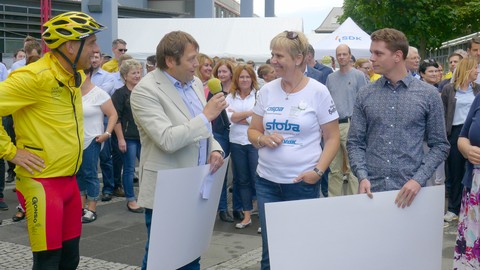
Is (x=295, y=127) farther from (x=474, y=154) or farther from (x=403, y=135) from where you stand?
(x=474, y=154)

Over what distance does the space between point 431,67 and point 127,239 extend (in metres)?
5.04

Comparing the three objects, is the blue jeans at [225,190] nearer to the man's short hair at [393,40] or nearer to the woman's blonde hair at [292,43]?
the woman's blonde hair at [292,43]

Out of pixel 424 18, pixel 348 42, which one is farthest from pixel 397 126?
pixel 424 18

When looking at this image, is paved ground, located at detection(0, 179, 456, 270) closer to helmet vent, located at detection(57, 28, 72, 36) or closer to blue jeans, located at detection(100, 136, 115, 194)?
blue jeans, located at detection(100, 136, 115, 194)

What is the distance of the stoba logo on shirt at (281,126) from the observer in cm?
438

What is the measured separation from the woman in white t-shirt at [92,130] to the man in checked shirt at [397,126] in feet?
13.7

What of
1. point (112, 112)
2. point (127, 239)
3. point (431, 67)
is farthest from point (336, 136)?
point (431, 67)

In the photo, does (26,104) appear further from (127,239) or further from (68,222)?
(127,239)

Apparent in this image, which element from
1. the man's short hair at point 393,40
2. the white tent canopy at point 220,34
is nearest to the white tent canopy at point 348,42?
the white tent canopy at point 220,34

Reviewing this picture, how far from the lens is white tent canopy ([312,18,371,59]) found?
18.8 meters

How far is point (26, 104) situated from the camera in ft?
12.8

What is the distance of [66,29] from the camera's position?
13.2 feet

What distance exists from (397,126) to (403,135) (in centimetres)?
7

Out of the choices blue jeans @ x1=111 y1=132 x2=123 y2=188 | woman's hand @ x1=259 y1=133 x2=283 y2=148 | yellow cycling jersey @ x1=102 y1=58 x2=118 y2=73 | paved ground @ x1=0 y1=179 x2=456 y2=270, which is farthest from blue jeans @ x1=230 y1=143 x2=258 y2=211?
yellow cycling jersey @ x1=102 y1=58 x2=118 y2=73
